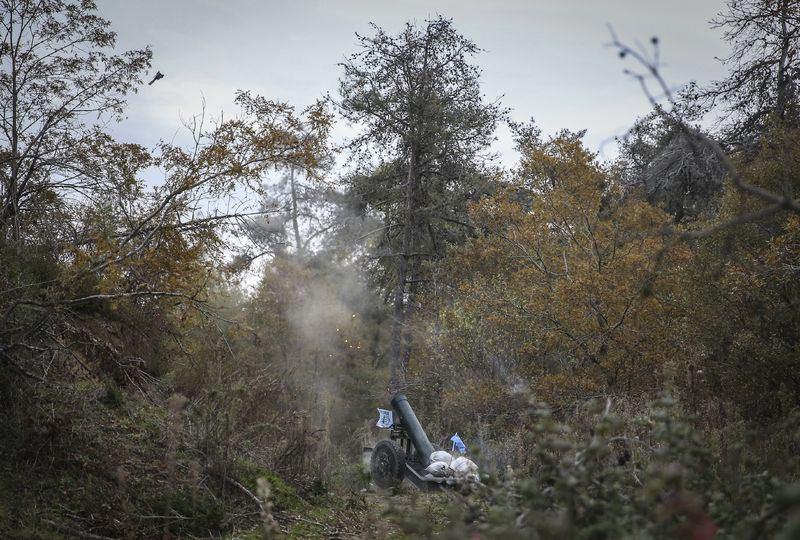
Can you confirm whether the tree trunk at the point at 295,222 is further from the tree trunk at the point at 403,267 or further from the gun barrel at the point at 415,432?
the gun barrel at the point at 415,432

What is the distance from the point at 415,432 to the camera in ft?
32.2

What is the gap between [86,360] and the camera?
6.56m

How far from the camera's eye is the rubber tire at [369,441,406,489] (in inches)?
376

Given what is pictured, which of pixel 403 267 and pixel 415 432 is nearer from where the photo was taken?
pixel 415 432

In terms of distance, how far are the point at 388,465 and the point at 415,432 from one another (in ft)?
2.09

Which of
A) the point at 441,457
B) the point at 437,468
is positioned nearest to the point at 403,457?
the point at 441,457

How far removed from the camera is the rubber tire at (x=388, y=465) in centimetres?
955

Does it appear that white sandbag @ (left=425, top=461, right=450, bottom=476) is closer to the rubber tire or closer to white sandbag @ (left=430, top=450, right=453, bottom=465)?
white sandbag @ (left=430, top=450, right=453, bottom=465)

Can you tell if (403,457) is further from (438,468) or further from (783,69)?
(783,69)

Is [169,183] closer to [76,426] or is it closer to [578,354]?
[76,426]

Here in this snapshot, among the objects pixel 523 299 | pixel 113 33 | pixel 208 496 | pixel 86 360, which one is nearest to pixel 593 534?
pixel 208 496

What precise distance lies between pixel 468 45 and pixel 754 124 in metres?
9.52

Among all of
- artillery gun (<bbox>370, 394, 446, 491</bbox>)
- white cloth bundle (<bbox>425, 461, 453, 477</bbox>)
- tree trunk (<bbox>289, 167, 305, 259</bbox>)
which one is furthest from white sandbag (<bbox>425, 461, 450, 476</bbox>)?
tree trunk (<bbox>289, 167, 305, 259</bbox>)

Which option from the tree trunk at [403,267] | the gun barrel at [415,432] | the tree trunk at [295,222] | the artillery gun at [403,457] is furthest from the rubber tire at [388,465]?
the tree trunk at [295,222]
